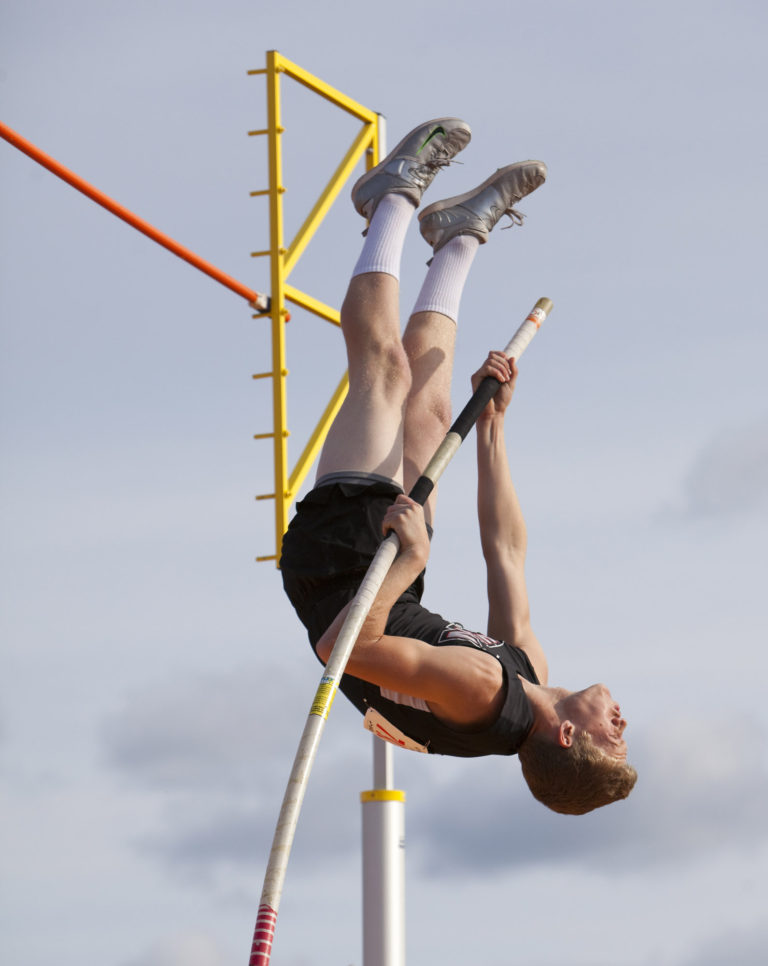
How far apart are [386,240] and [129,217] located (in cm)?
279

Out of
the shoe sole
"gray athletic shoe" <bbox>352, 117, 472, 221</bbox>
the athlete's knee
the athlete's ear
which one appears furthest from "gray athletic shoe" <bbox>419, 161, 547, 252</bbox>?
the athlete's ear

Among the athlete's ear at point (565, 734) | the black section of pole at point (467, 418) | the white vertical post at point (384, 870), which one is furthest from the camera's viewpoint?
the white vertical post at point (384, 870)

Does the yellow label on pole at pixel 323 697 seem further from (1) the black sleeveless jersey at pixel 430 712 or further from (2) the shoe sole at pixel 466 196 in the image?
(2) the shoe sole at pixel 466 196

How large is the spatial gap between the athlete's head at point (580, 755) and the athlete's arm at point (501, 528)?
34cm

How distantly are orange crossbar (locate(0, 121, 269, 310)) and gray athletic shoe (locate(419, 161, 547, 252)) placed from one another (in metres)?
2.03

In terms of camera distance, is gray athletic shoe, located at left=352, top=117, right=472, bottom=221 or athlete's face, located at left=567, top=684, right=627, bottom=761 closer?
athlete's face, located at left=567, top=684, right=627, bottom=761

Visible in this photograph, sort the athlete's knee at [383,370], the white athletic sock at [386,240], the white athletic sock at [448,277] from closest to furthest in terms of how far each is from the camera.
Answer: the athlete's knee at [383,370], the white athletic sock at [386,240], the white athletic sock at [448,277]

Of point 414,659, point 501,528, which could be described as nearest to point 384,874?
point 501,528

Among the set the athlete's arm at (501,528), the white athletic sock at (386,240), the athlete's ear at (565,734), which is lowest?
the athlete's ear at (565,734)

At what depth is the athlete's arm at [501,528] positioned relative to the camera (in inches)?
283

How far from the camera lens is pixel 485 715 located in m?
6.50

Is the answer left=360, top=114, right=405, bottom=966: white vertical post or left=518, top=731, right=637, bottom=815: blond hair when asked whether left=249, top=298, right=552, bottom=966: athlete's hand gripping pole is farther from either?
left=360, top=114, right=405, bottom=966: white vertical post

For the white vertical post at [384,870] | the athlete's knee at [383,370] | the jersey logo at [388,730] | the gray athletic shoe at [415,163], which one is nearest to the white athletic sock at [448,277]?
the gray athletic shoe at [415,163]

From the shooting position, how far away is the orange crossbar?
9248 mm
